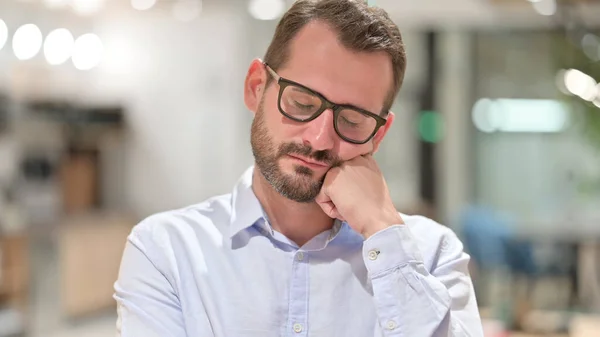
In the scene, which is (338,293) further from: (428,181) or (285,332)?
(428,181)

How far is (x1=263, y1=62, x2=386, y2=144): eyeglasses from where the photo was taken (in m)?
1.32

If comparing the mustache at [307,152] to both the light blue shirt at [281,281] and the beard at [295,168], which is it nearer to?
the beard at [295,168]

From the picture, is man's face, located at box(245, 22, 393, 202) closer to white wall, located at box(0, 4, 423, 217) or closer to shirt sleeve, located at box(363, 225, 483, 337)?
shirt sleeve, located at box(363, 225, 483, 337)

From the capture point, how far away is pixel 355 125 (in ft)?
4.44

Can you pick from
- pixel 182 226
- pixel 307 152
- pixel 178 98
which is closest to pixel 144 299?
pixel 182 226

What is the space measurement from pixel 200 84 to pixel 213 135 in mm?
532

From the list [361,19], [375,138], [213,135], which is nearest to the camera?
[361,19]

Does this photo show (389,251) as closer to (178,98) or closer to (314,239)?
(314,239)

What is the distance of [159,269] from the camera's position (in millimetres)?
1368

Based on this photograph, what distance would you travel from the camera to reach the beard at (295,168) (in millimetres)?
1341

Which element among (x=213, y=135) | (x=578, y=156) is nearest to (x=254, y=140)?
(x=213, y=135)

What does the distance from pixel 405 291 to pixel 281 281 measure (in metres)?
0.25

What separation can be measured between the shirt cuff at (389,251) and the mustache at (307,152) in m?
0.16

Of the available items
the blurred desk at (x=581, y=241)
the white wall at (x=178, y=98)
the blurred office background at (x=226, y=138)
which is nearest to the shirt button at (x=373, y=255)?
the blurred office background at (x=226, y=138)
